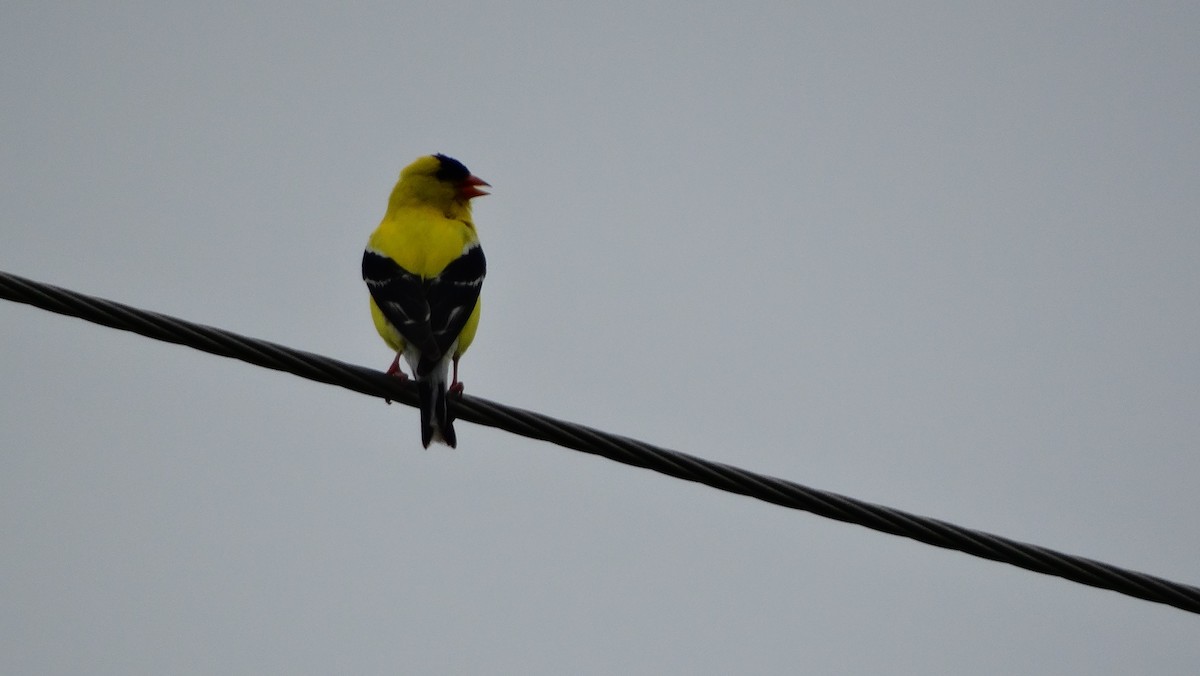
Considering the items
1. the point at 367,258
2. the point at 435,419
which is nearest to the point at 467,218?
the point at 367,258

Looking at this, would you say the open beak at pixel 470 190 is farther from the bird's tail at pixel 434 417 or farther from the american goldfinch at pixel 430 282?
the bird's tail at pixel 434 417

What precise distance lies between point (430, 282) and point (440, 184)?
2139 millimetres

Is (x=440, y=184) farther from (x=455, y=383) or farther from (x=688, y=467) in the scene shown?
(x=688, y=467)

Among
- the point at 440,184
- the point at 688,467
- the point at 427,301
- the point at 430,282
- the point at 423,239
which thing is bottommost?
the point at 688,467

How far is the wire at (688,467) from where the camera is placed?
11.1ft

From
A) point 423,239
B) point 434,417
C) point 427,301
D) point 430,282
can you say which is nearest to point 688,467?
point 434,417

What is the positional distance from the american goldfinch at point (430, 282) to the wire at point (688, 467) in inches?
54.7

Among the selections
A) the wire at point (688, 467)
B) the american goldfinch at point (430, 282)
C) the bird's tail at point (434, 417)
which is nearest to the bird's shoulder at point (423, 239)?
the american goldfinch at point (430, 282)

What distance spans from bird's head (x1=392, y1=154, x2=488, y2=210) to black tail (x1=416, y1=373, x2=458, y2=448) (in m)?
2.77

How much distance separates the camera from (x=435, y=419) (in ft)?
17.5

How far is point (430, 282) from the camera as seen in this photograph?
239 inches

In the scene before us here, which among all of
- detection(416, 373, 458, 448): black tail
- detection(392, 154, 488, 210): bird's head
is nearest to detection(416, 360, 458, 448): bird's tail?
detection(416, 373, 458, 448): black tail

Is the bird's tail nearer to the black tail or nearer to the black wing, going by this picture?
the black tail

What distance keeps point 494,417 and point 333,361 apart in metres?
0.51
